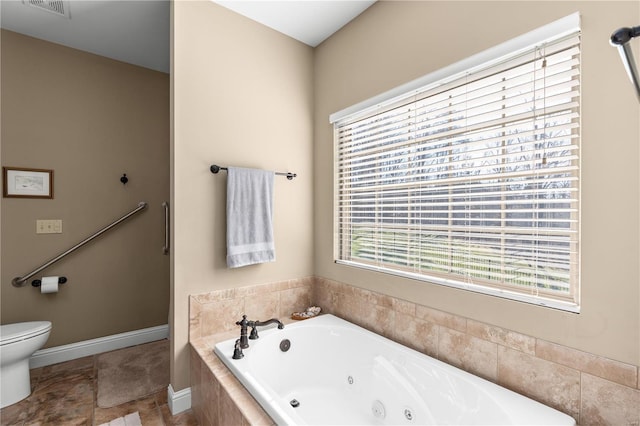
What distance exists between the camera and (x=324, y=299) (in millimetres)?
2492

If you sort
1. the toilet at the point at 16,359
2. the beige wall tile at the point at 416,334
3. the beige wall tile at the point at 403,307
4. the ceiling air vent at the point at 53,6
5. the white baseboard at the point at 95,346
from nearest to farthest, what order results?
the beige wall tile at the point at 416,334 < the beige wall tile at the point at 403,307 < the toilet at the point at 16,359 < the ceiling air vent at the point at 53,6 < the white baseboard at the point at 95,346

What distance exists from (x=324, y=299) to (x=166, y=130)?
2.22 m

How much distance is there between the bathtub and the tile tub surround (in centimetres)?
7

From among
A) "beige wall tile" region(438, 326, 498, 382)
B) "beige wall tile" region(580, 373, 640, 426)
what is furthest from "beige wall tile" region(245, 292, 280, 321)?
"beige wall tile" region(580, 373, 640, 426)

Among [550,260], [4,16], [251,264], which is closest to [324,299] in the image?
[251,264]

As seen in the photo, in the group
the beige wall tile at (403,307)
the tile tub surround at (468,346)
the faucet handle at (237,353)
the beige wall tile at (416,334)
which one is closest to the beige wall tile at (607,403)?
the tile tub surround at (468,346)

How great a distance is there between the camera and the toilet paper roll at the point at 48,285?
94.6 inches

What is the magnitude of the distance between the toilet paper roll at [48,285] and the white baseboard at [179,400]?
4.38 feet

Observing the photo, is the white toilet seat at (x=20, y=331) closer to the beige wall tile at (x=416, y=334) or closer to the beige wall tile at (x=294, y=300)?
the beige wall tile at (x=294, y=300)

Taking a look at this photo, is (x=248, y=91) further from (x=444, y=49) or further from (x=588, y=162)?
(x=588, y=162)

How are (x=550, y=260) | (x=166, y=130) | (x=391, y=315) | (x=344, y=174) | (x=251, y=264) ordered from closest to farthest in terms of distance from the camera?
(x=550, y=260), (x=391, y=315), (x=251, y=264), (x=344, y=174), (x=166, y=130)

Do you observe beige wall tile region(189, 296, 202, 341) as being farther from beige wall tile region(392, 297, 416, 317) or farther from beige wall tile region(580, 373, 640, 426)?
beige wall tile region(580, 373, 640, 426)

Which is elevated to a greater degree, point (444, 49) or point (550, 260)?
point (444, 49)

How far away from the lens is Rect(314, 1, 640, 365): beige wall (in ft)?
3.65
